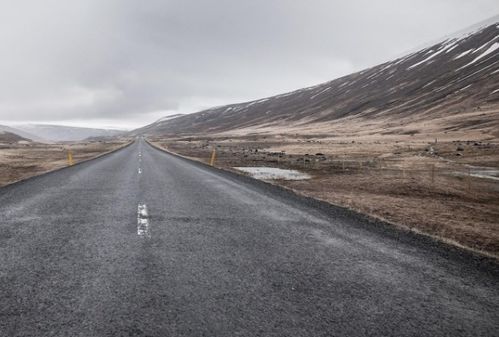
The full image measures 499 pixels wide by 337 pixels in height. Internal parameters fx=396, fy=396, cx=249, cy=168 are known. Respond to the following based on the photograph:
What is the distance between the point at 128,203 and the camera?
1183 cm

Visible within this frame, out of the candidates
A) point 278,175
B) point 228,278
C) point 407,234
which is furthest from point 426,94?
point 228,278

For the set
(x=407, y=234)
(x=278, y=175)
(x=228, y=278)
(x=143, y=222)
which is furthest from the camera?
(x=278, y=175)

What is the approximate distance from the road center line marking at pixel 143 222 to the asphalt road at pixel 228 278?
41mm

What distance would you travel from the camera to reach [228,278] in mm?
5660

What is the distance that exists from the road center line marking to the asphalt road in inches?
→ 1.6

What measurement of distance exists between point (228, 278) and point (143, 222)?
164 inches

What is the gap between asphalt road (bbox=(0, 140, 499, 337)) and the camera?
14.2ft

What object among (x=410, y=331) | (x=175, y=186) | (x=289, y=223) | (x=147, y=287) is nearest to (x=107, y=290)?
(x=147, y=287)

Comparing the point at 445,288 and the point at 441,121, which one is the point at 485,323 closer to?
the point at 445,288

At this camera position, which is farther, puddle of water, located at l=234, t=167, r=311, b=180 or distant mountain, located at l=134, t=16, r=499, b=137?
distant mountain, located at l=134, t=16, r=499, b=137

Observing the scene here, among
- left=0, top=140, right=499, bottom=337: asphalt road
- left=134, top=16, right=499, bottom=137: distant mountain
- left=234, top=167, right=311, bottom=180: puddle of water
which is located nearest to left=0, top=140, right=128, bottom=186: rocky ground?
left=234, top=167, right=311, bottom=180: puddle of water

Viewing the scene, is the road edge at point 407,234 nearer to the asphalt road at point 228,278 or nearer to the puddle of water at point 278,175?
the asphalt road at point 228,278

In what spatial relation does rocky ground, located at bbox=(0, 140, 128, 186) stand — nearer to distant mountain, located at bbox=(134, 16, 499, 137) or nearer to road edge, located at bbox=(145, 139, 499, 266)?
road edge, located at bbox=(145, 139, 499, 266)

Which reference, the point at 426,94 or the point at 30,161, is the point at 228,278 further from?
the point at 426,94
